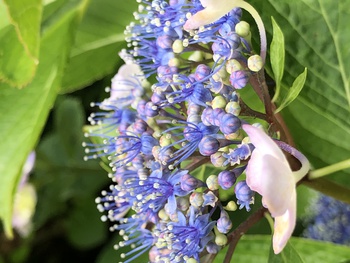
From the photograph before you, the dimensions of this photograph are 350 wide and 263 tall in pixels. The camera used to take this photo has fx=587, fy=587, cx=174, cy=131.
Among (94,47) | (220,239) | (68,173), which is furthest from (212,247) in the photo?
(68,173)

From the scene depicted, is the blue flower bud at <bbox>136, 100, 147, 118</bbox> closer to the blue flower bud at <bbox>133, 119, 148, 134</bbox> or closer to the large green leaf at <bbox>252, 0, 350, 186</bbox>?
the blue flower bud at <bbox>133, 119, 148, 134</bbox>

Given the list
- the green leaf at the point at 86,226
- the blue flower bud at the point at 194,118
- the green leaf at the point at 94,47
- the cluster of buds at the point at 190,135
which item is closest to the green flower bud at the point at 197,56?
the cluster of buds at the point at 190,135

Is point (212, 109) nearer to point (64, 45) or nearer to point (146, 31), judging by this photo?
point (146, 31)

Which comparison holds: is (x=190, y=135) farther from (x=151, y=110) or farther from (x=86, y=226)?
(x=86, y=226)

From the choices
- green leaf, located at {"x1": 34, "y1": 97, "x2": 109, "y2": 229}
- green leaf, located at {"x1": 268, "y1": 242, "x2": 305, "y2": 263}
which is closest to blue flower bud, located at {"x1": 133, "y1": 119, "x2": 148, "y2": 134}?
green leaf, located at {"x1": 268, "y1": 242, "x2": 305, "y2": 263}

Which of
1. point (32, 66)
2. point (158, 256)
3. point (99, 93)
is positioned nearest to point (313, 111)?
point (158, 256)

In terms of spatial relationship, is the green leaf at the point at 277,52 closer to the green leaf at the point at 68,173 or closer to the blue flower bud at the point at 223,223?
the blue flower bud at the point at 223,223

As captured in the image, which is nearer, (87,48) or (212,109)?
(212,109)

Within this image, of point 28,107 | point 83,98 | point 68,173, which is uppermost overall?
point 28,107
